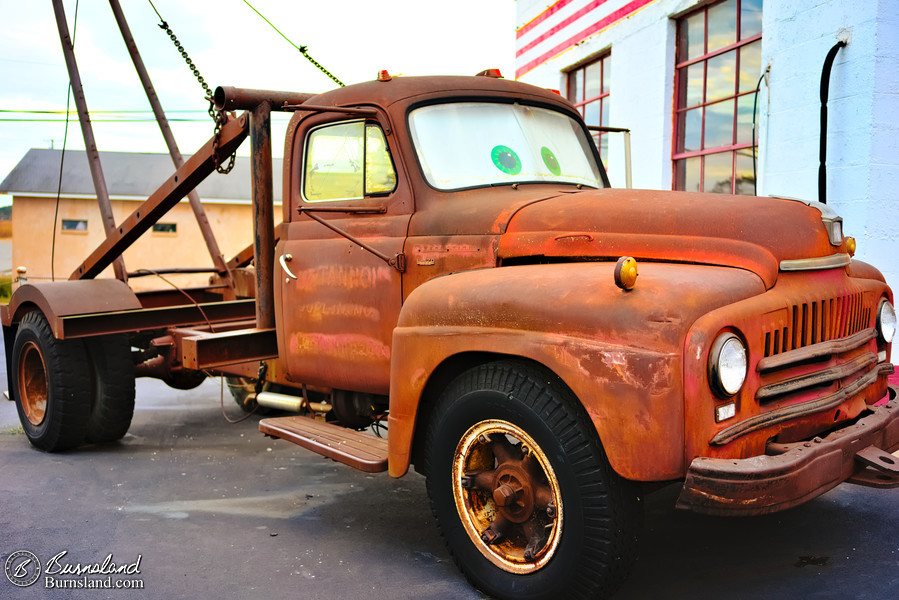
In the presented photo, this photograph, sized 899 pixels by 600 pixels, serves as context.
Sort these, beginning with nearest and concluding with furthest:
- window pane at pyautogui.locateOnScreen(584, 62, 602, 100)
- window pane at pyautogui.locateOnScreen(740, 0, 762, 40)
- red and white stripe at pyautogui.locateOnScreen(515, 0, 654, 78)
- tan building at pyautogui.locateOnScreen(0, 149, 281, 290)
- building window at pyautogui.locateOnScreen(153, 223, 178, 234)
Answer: window pane at pyautogui.locateOnScreen(740, 0, 762, 40) → red and white stripe at pyautogui.locateOnScreen(515, 0, 654, 78) → window pane at pyautogui.locateOnScreen(584, 62, 602, 100) → tan building at pyautogui.locateOnScreen(0, 149, 281, 290) → building window at pyautogui.locateOnScreen(153, 223, 178, 234)

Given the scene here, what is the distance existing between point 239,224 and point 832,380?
23.8m

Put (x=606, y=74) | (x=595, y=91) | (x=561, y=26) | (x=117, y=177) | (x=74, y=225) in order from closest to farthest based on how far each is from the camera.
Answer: (x=606, y=74) < (x=595, y=91) < (x=561, y=26) < (x=74, y=225) < (x=117, y=177)

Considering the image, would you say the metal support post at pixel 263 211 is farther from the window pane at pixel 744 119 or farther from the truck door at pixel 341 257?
the window pane at pixel 744 119

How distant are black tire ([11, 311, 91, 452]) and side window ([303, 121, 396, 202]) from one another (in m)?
2.33

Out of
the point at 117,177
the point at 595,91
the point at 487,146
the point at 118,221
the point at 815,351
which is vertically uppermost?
the point at 117,177

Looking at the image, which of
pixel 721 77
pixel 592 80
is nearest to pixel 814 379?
pixel 721 77

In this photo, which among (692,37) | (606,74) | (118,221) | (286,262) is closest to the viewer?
(286,262)

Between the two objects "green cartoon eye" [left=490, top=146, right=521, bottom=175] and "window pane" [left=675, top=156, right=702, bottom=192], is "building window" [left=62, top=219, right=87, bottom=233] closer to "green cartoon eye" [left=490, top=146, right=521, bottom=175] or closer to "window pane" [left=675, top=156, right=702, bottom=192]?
"window pane" [left=675, top=156, right=702, bottom=192]

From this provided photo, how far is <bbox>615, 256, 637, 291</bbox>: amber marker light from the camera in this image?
8.67 ft

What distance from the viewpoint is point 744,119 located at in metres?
7.01

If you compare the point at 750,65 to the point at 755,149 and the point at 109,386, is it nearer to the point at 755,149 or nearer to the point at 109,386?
the point at 755,149

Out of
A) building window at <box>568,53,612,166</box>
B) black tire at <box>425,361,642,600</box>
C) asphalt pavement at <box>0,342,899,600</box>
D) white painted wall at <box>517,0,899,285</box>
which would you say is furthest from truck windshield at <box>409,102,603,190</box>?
building window at <box>568,53,612,166</box>

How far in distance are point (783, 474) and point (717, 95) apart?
5.45 m

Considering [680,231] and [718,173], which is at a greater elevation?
[718,173]
